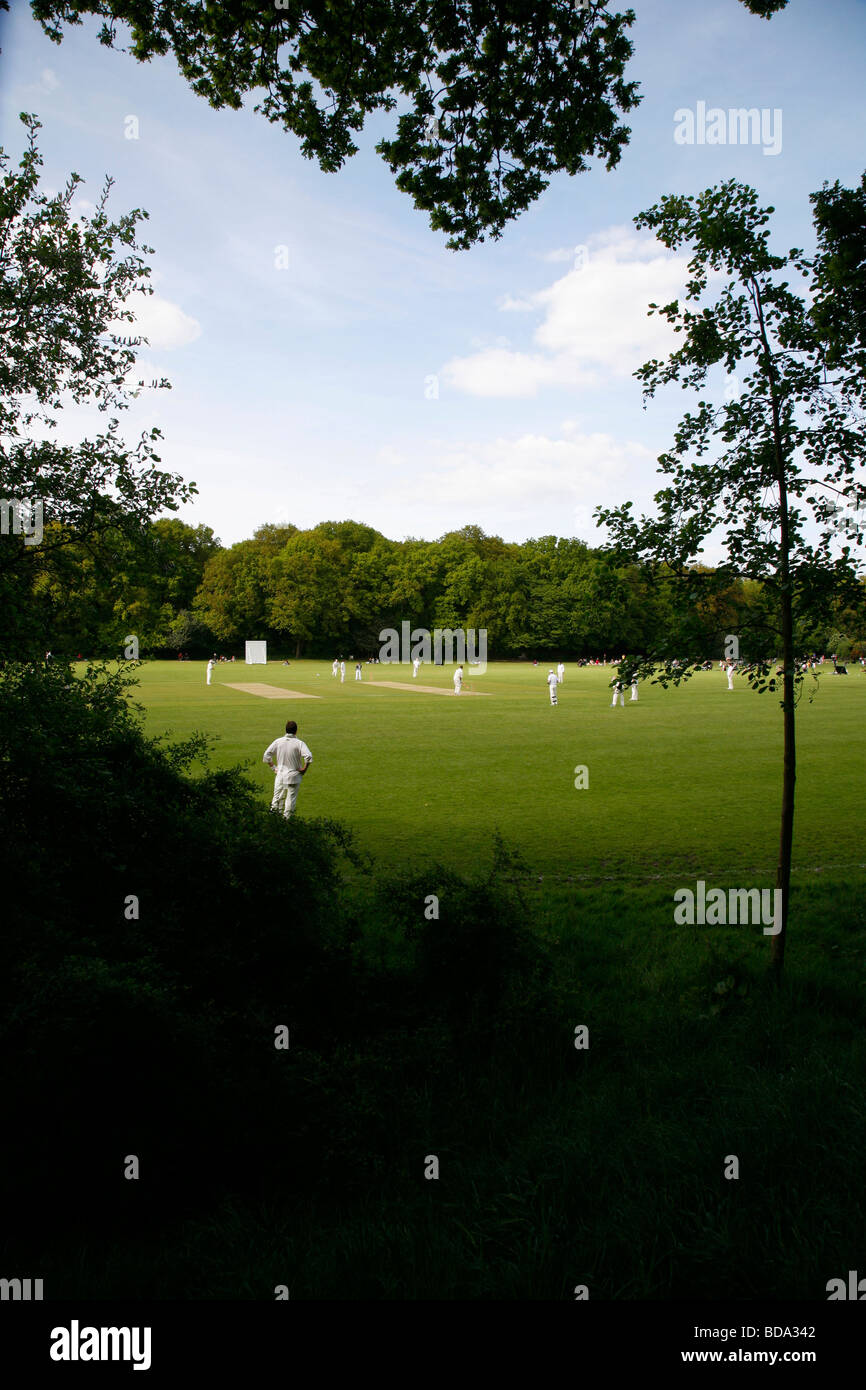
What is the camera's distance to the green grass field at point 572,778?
1065cm

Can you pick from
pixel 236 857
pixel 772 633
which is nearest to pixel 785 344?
pixel 772 633

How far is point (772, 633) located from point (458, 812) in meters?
7.96

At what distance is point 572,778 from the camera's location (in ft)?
55.0

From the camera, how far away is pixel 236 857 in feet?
16.2

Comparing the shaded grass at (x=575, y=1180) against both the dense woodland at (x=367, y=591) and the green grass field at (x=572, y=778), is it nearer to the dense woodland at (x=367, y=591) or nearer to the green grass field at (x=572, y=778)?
the green grass field at (x=572, y=778)

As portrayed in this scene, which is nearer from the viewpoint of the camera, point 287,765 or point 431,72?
point 431,72

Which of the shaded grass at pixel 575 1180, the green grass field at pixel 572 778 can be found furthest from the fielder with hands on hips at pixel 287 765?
the shaded grass at pixel 575 1180

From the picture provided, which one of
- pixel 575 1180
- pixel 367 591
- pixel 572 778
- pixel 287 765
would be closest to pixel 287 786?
pixel 287 765

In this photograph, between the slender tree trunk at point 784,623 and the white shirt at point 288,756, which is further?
the white shirt at point 288,756

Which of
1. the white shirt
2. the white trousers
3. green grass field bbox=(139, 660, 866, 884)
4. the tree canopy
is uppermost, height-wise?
the tree canopy

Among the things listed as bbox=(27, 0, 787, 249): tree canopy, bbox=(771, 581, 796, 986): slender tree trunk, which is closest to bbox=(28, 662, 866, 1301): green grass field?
bbox=(771, 581, 796, 986): slender tree trunk

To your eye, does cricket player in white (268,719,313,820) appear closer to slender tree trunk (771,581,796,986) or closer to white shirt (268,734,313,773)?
white shirt (268,734,313,773)

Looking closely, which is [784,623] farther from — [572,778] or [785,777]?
[572,778]

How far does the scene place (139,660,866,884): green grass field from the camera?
34.9ft
